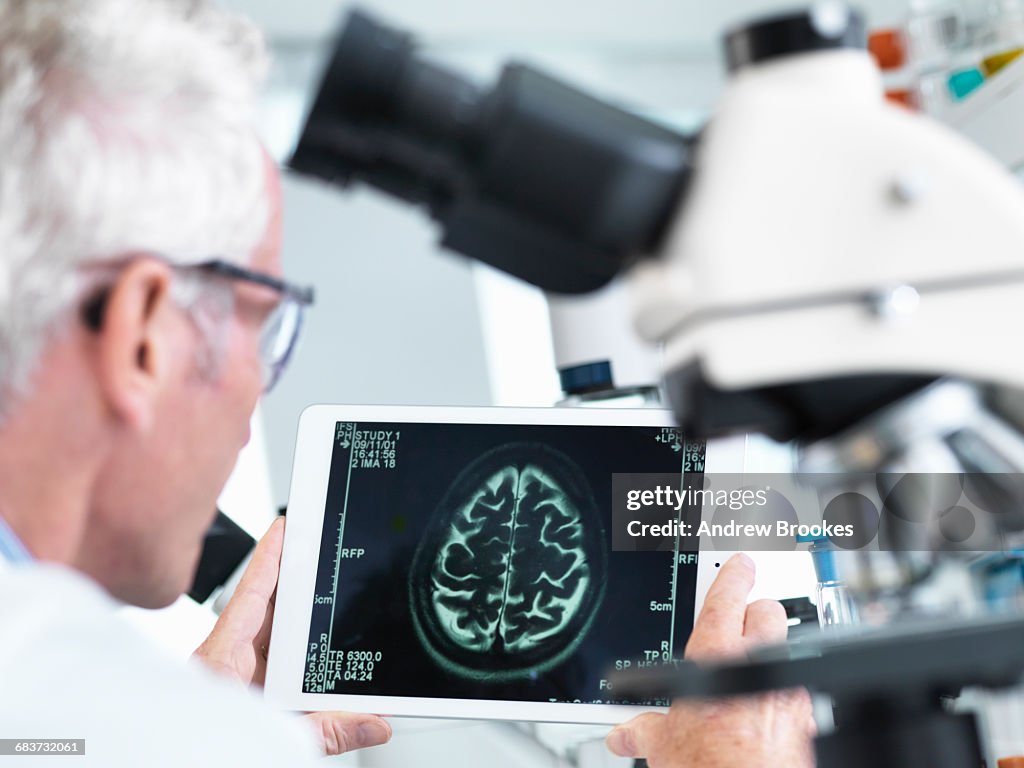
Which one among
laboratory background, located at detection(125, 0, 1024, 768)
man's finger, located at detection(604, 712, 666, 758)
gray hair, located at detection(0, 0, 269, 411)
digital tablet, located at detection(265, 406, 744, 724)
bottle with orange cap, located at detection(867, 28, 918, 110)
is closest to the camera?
gray hair, located at detection(0, 0, 269, 411)

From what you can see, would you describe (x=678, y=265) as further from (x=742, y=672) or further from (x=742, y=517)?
(x=742, y=517)

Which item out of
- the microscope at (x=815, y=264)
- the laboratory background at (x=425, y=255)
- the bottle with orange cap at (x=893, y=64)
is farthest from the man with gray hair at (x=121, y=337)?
the laboratory background at (x=425, y=255)

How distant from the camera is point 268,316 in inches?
30.6

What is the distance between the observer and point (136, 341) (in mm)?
668

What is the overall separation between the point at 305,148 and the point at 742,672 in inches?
13.9

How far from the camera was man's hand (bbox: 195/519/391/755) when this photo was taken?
1.09m

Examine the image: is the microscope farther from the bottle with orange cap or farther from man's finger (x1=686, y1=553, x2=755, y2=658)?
the bottle with orange cap

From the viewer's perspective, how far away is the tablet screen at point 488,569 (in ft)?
3.41

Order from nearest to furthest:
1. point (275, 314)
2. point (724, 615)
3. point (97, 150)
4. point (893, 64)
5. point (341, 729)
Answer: point (97, 150) < point (275, 314) < point (724, 615) < point (341, 729) < point (893, 64)

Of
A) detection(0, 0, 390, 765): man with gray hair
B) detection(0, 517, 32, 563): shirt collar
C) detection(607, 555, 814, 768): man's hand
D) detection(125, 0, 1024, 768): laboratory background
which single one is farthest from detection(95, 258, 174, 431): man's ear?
detection(125, 0, 1024, 768): laboratory background

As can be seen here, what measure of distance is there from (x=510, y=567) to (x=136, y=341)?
554 mm

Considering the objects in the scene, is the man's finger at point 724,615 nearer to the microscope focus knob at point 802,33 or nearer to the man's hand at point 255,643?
the man's hand at point 255,643

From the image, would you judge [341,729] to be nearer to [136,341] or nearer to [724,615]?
[724,615]

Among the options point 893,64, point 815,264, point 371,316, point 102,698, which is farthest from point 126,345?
point 371,316
